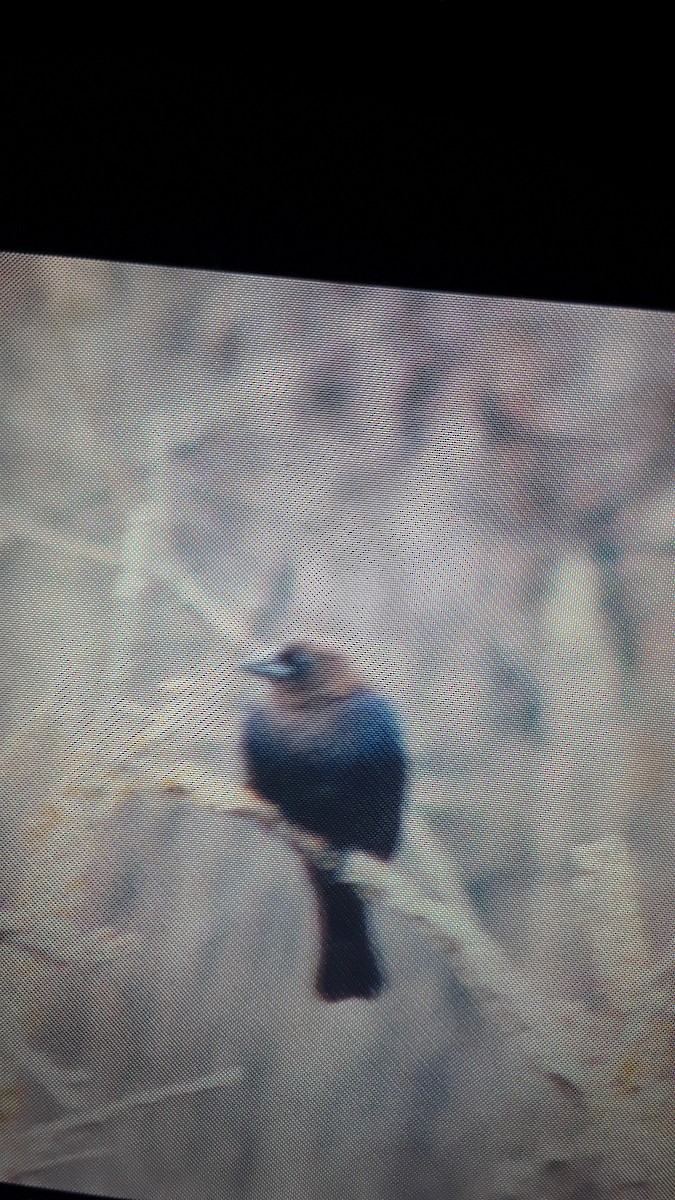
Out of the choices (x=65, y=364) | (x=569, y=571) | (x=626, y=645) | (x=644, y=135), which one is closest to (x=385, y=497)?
(x=569, y=571)

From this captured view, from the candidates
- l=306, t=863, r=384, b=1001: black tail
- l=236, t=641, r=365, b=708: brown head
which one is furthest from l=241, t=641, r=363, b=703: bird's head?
l=306, t=863, r=384, b=1001: black tail

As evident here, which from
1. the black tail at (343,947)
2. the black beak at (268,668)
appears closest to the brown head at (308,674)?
the black beak at (268,668)

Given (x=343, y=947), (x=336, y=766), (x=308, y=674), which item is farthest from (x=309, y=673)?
(x=343, y=947)

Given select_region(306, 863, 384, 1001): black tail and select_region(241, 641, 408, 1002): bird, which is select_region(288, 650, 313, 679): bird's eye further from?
select_region(306, 863, 384, 1001): black tail

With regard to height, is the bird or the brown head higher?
the brown head

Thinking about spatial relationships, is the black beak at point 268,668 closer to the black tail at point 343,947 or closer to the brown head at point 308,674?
the brown head at point 308,674

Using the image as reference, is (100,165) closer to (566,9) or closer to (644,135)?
(566,9)
